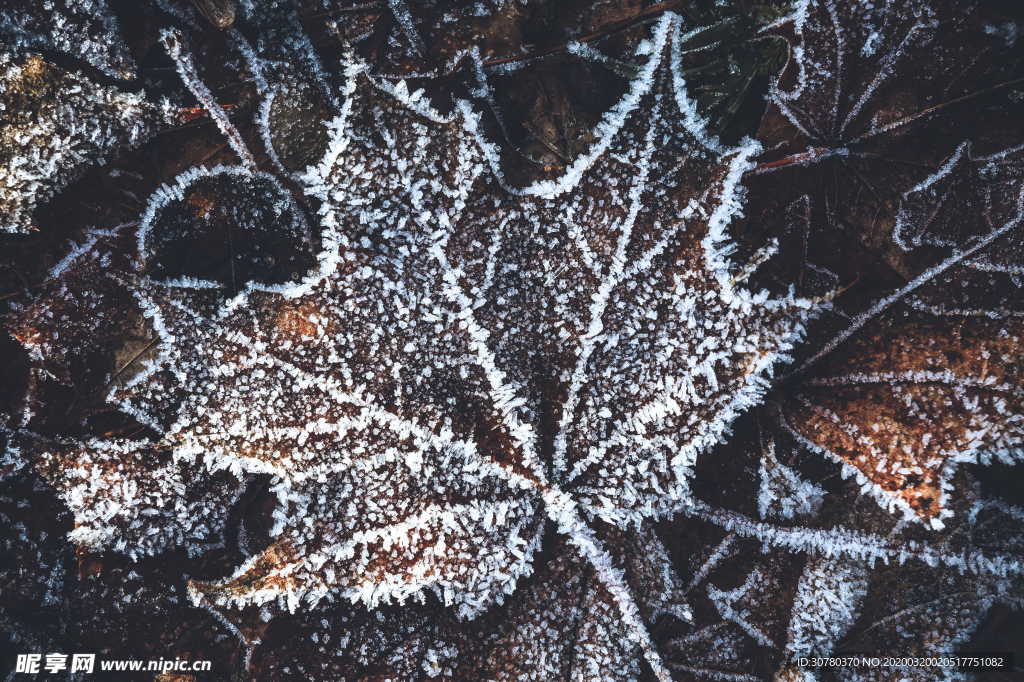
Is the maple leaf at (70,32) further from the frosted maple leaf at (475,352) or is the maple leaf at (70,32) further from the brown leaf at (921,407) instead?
the brown leaf at (921,407)

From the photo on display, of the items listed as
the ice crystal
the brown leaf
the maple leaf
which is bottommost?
the brown leaf

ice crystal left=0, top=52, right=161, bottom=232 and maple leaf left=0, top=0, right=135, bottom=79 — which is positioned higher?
maple leaf left=0, top=0, right=135, bottom=79

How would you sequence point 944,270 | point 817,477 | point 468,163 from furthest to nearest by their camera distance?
point 817,477 → point 944,270 → point 468,163

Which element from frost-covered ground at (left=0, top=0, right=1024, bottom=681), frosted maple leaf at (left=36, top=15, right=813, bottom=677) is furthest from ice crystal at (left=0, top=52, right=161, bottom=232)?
frosted maple leaf at (left=36, top=15, right=813, bottom=677)

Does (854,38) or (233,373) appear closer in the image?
(233,373)

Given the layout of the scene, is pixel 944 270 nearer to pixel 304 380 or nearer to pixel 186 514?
pixel 304 380

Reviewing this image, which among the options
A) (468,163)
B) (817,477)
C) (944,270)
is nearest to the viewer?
(468,163)

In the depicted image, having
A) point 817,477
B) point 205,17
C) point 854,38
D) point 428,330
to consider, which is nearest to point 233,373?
point 428,330

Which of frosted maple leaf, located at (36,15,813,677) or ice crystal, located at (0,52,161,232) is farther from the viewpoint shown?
ice crystal, located at (0,52,161,232)

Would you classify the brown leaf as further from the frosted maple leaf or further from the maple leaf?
the maple leaf
